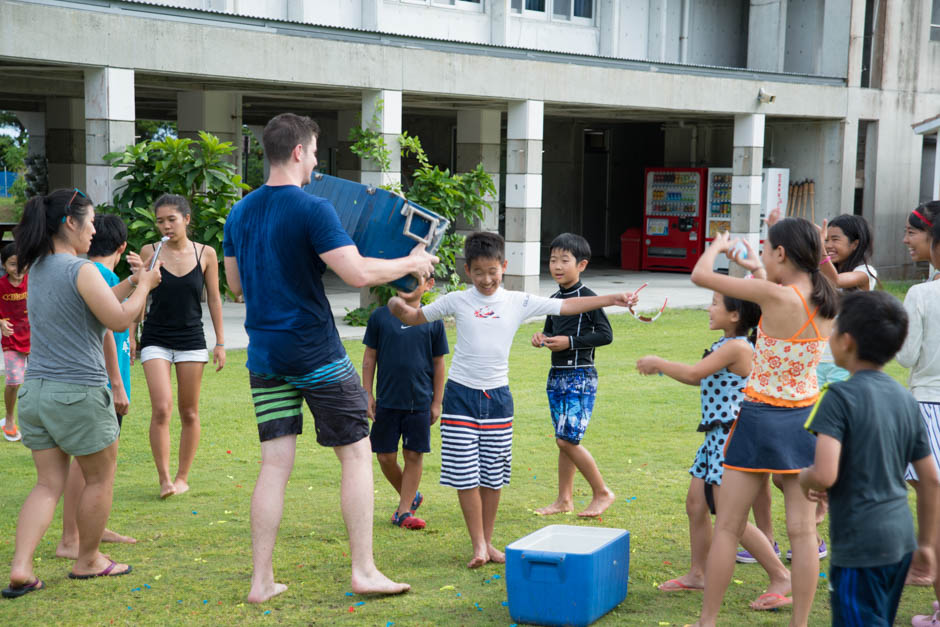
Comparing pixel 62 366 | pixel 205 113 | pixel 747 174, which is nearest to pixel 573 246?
pixel 62 366

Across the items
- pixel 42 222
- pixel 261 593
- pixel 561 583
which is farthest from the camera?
pixel 42 222

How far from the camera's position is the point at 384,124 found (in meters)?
14.7

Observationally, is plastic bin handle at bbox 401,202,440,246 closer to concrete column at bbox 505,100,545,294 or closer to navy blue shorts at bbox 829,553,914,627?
navy blue shorts at bbox 829,553,914,627

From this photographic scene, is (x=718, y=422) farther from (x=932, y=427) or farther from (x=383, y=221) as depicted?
(x=383, y=221)

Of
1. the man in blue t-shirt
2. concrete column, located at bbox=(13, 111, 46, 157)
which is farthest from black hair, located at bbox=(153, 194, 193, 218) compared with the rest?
concrete column, located at bbox=(13, 111, 46, 157)

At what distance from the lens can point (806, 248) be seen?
407 centimetres

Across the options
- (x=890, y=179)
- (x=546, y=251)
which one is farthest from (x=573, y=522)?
(x=546, y=251)

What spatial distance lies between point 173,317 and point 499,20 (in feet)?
46.9

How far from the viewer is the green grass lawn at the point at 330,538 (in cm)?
451

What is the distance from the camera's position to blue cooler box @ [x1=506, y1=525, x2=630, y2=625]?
14.0 feet

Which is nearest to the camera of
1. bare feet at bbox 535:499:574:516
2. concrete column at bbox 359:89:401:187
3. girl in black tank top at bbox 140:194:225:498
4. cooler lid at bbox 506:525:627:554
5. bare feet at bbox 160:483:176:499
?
cooler lid at bbox 506:525:627:554

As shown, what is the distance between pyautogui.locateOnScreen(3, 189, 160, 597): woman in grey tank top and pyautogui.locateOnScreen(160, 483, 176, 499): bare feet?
1.59 metres

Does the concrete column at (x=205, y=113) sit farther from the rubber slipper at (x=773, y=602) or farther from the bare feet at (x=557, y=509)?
the rubber slipper at (x=773, y=602)

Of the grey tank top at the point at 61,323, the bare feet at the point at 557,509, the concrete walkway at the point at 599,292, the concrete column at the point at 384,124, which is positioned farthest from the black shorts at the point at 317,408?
the concrete column at the point at 384,124
